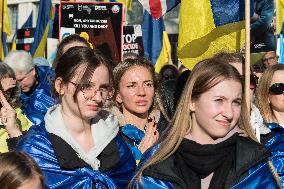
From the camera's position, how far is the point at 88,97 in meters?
3.82

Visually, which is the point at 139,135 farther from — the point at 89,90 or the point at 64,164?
the point at 64,164

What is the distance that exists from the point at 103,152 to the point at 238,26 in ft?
5.91

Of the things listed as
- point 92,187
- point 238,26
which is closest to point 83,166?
point 92,187

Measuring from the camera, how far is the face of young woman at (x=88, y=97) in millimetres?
3824

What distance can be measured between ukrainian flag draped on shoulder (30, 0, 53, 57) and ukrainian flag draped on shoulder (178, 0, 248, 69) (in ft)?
→ 18.4

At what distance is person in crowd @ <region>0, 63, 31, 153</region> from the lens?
189 inches

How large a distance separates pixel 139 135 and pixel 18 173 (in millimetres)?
1813

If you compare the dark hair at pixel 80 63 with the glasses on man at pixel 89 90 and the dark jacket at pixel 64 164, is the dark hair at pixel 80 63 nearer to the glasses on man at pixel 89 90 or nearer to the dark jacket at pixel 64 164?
the glasses on man at pixel 89 90

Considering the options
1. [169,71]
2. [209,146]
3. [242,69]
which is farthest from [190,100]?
[169,71]

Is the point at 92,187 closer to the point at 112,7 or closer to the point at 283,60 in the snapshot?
the point at 112,7

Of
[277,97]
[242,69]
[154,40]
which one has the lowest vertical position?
[277,97]

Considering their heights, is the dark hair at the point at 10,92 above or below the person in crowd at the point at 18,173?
above

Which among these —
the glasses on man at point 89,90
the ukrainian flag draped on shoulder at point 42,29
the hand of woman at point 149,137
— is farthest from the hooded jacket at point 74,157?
the ukrainian flag draped on shoulder at point 42,29

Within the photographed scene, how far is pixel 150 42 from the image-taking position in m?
10.6
